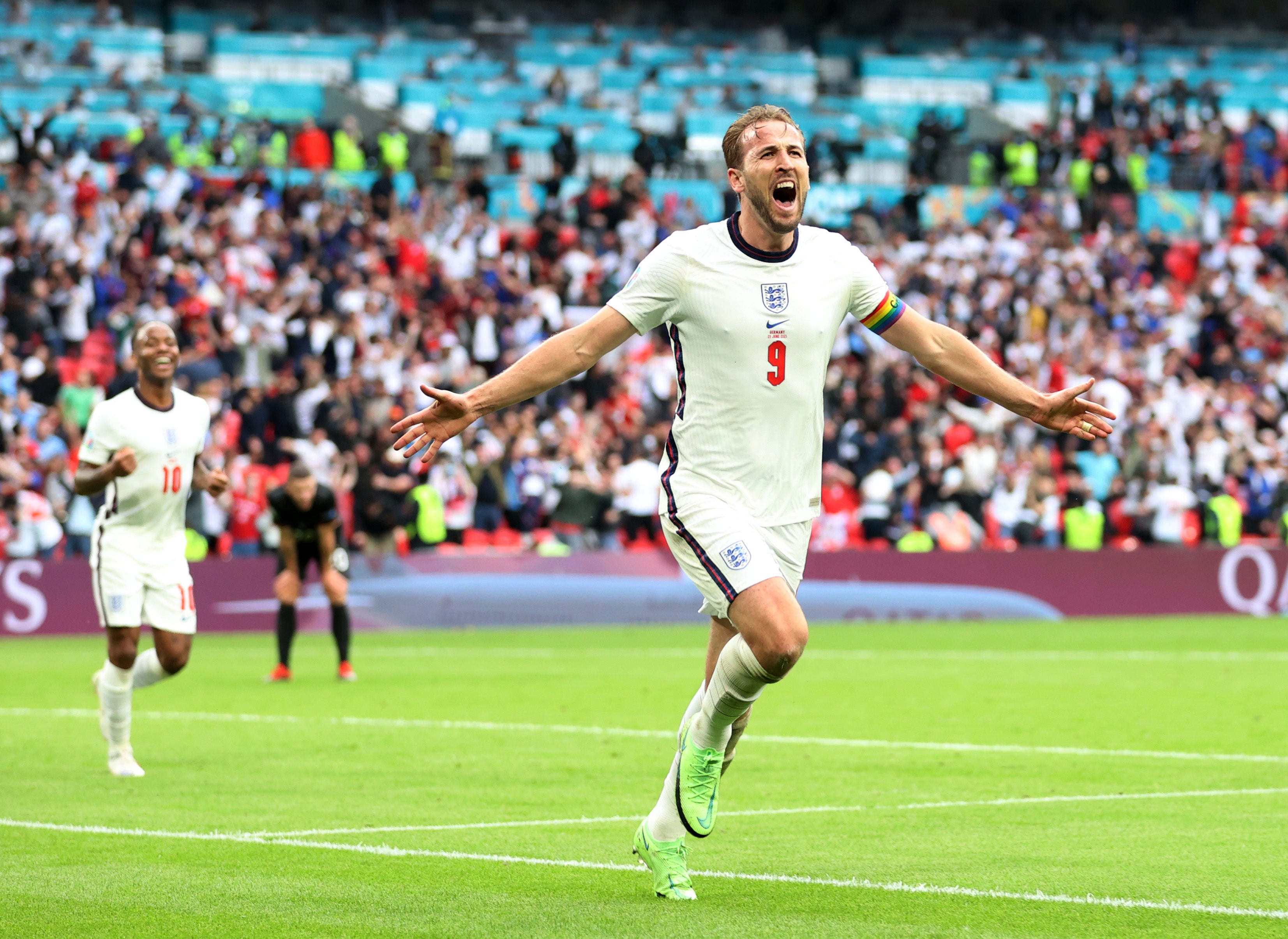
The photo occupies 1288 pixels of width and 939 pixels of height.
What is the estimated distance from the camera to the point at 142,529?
11641 mm

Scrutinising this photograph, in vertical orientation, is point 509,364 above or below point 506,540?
above

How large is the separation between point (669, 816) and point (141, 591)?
5223mm

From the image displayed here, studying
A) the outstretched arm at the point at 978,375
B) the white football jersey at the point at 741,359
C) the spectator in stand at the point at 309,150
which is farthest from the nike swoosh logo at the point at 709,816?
the spectator in stand at the point at 309,150

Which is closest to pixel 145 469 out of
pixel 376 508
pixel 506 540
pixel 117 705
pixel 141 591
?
pixel 141 591

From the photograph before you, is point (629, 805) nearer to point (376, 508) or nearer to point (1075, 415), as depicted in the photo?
point (1075, 415)

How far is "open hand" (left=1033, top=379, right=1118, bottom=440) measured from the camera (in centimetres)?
742

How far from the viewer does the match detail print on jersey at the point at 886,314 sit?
24.6 feet

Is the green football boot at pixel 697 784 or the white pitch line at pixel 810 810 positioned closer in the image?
the green football boot at pixel 697 784

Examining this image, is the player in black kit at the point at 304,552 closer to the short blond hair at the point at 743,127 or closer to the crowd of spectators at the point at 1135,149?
the short blond hair at the point at 743,127

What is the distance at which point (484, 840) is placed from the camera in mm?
8703

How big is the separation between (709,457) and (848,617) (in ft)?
65.4

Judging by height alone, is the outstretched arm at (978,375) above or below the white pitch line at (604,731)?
above

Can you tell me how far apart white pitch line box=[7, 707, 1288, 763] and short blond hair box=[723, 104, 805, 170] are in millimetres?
6033

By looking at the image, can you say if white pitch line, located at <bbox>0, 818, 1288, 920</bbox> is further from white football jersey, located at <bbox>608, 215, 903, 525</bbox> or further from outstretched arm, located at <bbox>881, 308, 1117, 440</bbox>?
outstretched arm, located at <bbox>881, 308, 1117, 440</bbox>
